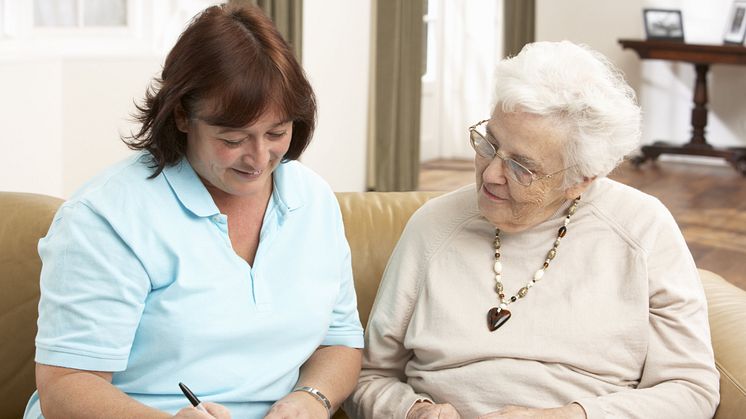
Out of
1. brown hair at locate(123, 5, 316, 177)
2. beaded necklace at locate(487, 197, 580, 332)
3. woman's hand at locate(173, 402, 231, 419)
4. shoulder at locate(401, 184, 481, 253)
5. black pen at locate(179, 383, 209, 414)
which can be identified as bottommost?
woman's hand at locate(173, 402, 231, 419)

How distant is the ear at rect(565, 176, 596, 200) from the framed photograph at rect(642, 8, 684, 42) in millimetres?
6875

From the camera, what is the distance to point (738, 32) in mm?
8195

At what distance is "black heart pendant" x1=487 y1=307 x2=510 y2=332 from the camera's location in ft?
6.34

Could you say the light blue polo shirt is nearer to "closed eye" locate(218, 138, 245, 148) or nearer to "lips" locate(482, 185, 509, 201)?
"closed eye" locate(218, 138, 245, 148)

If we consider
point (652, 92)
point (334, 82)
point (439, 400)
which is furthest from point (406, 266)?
point (652, 92)

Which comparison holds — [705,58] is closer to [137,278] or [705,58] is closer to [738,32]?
[738,32]

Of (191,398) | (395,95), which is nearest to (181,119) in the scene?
(191,398)

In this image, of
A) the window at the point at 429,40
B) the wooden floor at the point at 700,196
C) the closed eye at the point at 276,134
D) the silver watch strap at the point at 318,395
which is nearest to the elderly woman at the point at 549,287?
the silver watch strap at the point at 318,395

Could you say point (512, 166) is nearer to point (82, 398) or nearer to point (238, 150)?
→ point (238, 150)

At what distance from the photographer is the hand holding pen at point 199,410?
4.93 ft

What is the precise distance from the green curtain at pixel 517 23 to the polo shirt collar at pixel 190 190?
7115mm

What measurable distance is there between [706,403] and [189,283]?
955 mm

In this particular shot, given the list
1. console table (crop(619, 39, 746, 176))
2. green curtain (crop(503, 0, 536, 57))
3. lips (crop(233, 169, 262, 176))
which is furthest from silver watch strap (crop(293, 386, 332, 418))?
green curtain (crop(503, 0, 536, 57))

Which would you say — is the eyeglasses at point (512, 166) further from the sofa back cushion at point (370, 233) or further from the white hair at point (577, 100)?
the sofa back cushion at point (370, 233)
